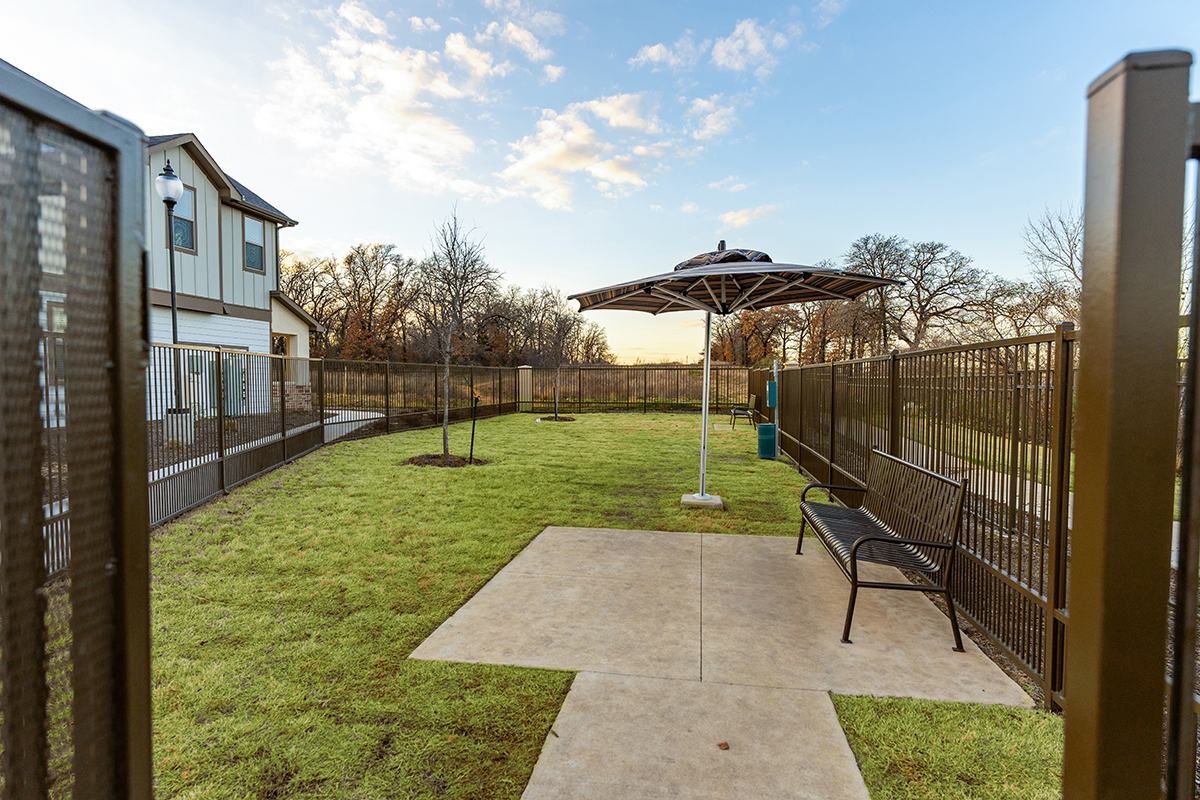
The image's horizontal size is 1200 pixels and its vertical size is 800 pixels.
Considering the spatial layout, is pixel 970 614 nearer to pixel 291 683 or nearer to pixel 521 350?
pixel 291 683

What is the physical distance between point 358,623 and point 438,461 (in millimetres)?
6655

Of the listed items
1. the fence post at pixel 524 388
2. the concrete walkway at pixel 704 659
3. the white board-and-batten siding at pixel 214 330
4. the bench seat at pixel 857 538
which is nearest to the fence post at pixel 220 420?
the concrete walkway at pixel 704 659

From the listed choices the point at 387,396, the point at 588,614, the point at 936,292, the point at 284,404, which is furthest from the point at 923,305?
the point at 588,614

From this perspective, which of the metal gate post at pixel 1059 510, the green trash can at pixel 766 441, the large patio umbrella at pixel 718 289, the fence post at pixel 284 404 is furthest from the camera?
the green trash can at pixel 766 441

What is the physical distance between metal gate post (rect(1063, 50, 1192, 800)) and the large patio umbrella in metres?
5.21

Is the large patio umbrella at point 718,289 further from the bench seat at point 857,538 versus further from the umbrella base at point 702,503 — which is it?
the bench seat at point 857,538

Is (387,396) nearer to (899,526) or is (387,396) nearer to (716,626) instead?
(716,626)

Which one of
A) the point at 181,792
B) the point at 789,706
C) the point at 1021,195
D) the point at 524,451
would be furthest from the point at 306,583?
the point at 1021,195

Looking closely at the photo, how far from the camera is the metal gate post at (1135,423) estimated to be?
0.78m

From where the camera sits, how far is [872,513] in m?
5.13

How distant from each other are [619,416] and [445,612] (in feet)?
64.1

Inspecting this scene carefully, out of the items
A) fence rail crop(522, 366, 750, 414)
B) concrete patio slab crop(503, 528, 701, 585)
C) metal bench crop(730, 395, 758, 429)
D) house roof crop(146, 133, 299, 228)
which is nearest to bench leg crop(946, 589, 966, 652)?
concrete patio slab crop(503, 528, 701, 585)

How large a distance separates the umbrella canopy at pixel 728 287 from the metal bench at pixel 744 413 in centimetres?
824

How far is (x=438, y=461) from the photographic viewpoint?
404 inches
